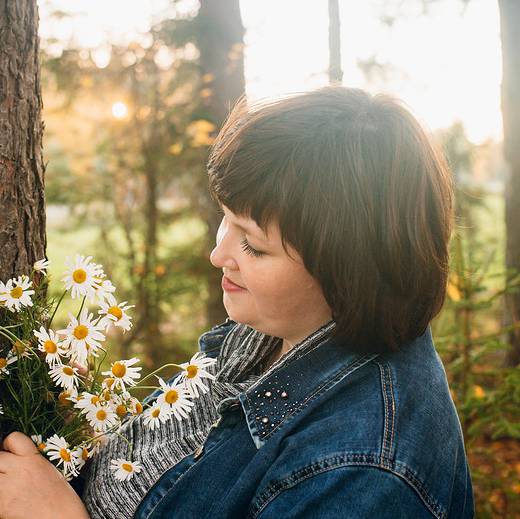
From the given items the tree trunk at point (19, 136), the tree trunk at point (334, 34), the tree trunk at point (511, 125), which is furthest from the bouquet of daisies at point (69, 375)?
the tree trunk at point (511, 125)

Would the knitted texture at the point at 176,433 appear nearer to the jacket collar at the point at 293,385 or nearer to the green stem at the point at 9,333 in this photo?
the jacket collar at the point at 293,385

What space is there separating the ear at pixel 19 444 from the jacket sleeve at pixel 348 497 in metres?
0.52

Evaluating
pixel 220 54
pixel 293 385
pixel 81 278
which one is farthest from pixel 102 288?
pixel 220 54

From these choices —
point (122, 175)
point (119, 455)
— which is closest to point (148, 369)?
point (122, 175)

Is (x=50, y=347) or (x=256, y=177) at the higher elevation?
(x=256, y=177)

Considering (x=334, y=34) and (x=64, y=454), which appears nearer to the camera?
(x=64, y=454)

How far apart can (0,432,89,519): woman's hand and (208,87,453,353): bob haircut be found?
0.68 meters

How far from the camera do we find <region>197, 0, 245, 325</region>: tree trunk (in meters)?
4.50

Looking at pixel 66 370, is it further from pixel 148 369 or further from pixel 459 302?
pixel 148 369

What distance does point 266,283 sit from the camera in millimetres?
1210

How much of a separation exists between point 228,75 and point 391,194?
3.68m

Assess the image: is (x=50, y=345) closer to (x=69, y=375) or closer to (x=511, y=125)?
(x=69, y=375)

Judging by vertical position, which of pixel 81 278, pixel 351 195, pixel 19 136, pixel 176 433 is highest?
pixel 19 136

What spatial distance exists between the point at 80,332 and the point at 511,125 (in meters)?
4.34
